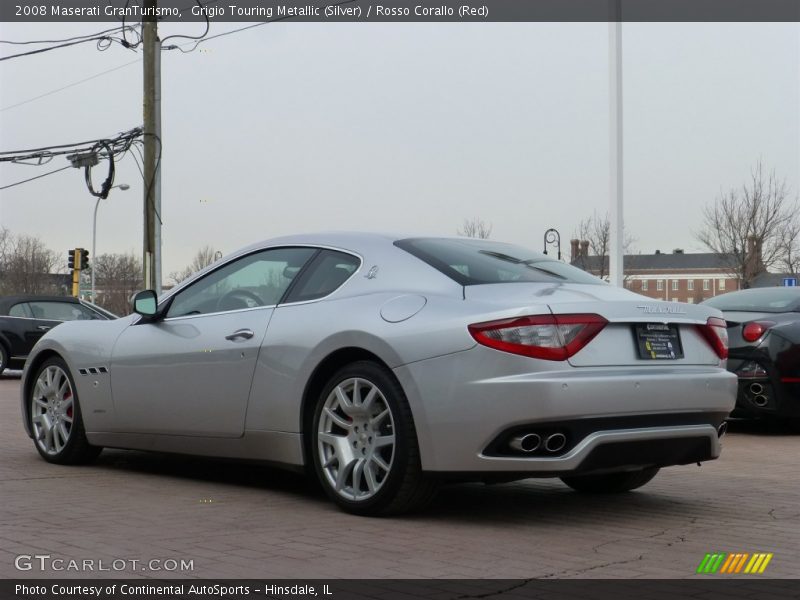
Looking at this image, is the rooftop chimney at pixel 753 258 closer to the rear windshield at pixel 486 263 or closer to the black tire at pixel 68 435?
the black tire at pixel 68 435

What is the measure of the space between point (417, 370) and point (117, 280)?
7744 cm

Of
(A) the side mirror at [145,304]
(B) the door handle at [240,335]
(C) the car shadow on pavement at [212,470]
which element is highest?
(A) the side mirror at [145,304]

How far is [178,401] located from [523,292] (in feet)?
7.40

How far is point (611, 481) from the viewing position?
6375 millimetres

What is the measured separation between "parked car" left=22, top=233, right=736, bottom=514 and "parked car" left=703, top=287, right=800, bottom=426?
4.03 metres

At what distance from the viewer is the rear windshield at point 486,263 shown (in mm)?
5688

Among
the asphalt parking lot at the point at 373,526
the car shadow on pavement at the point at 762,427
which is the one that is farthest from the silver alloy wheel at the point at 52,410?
the car shadow on pavement at the point at 762,427

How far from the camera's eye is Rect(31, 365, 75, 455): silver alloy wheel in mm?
7512

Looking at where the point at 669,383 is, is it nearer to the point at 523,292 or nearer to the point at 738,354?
the point at 523,292

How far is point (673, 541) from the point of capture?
503 centimetres

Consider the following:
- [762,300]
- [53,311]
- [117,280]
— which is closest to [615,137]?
[762,300]

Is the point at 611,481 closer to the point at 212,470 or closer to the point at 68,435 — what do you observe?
the point at 212,470

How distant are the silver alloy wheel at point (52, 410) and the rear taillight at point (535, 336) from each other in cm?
348
